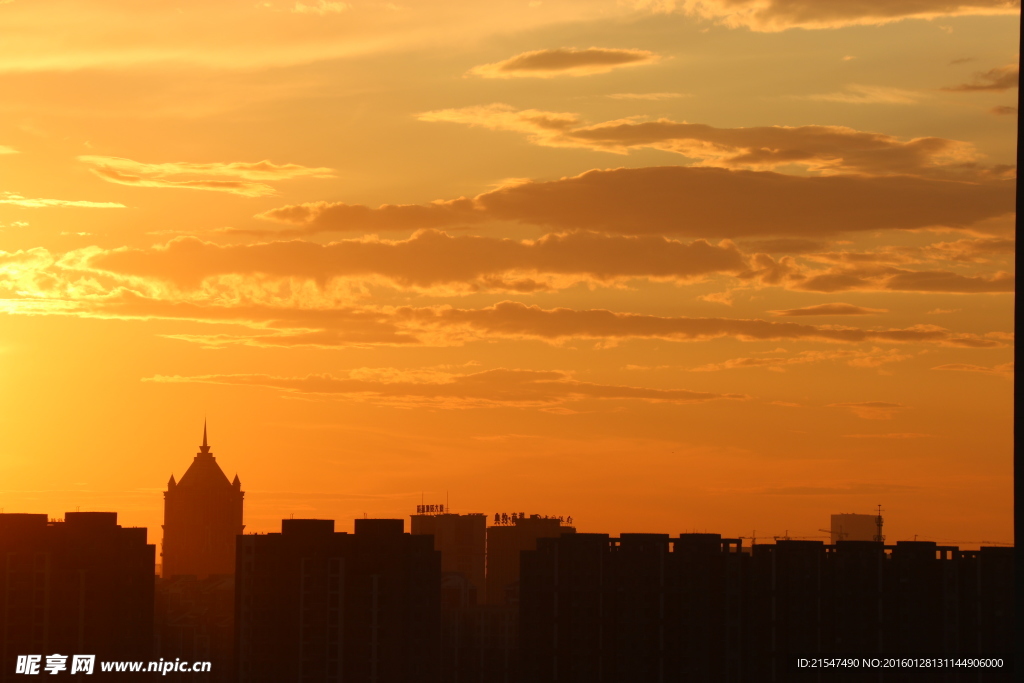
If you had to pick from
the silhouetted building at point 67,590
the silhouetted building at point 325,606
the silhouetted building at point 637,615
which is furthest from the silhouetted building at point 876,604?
the silhouetted building at point 67,590

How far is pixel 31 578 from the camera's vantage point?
17725 centimetres

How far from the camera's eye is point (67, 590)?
6978 inches

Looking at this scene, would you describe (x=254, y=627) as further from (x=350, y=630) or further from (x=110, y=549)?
(x=110, y=549)

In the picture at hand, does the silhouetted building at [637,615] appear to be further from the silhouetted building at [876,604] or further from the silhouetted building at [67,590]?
the silhouetted building at [67,590]

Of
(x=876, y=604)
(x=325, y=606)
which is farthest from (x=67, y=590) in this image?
(x=876, y=604)

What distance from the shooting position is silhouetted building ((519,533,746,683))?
16238cm

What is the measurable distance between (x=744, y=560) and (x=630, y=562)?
43.1 feet

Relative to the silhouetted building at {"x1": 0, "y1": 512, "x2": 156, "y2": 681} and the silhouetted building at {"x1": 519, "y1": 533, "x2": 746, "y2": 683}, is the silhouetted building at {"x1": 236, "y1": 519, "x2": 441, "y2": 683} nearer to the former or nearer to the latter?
the silhouetted building at {"x1": 519, "y1": 533, "x2": 746, "y2": 683}

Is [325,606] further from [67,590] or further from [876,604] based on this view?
[876,604]

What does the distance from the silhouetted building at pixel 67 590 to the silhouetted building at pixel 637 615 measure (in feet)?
165

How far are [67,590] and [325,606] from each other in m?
34.1

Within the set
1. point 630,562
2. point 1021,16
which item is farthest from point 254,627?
point 1021,16

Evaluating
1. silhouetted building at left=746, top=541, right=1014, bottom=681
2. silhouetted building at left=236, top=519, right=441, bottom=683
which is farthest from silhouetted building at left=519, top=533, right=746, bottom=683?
silhouetted building at left=236, top=519, right=441, bottom=683

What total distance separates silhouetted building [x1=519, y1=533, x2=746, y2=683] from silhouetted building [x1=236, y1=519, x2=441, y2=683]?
1480 centimetres
